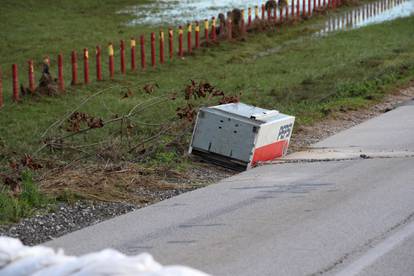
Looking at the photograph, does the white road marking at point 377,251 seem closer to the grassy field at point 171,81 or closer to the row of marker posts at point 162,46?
the grassy field at point 171,81

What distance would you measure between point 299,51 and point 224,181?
18.4 metres

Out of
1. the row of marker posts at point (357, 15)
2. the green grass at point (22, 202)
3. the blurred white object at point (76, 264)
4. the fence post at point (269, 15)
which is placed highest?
the blurred white object at point (76, 264)

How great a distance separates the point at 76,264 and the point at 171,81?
20695 mm

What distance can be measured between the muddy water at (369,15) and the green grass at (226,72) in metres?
0.81

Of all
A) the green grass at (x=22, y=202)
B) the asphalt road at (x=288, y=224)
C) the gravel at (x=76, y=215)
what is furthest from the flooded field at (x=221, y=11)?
the green grass at (x=22, y=202)

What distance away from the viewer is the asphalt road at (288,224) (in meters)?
8.35

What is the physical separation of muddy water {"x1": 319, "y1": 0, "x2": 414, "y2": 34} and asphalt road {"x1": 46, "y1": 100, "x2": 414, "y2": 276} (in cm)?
2394

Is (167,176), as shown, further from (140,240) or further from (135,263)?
(135,263)

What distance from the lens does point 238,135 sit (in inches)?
502

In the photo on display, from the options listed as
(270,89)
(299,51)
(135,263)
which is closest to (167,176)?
(135,263)

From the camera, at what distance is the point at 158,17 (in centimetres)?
3984

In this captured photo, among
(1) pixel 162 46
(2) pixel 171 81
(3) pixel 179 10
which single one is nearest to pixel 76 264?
(2) pixel 171 81

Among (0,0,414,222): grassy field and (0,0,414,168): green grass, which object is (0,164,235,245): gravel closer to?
(0,0,414,222): grassy field

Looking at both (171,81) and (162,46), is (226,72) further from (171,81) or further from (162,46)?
(162,46)
